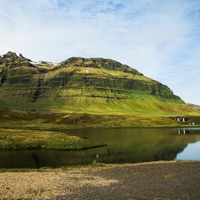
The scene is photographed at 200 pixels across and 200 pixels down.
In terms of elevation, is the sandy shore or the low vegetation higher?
the low vegetation

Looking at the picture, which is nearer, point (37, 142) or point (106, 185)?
point (106, 185)

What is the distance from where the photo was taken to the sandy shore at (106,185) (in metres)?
26.8

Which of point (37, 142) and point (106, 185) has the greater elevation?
point (37, 142)

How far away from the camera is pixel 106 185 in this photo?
104ft

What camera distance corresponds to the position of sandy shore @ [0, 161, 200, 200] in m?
26.8

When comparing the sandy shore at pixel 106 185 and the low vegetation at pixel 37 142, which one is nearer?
the sandy shore at pixel 106 185

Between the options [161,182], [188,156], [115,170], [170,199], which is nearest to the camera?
[170,199]

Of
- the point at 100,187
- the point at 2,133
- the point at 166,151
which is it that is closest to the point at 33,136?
the point at 2,133

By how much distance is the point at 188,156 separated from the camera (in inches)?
2611

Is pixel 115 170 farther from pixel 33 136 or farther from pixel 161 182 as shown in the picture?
pixel 33 136

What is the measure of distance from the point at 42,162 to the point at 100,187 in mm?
28060

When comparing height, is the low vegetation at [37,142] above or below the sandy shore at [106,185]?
above

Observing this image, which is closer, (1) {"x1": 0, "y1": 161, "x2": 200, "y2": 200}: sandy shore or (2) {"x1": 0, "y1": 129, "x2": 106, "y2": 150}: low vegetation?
(1) {"x1": 0, "y1": 161, "x2": 200, "y2": 200}: sandy shore

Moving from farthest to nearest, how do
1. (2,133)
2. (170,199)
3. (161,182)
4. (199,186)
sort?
(2,133) → (161,182) → (199,186) → (170,199)
